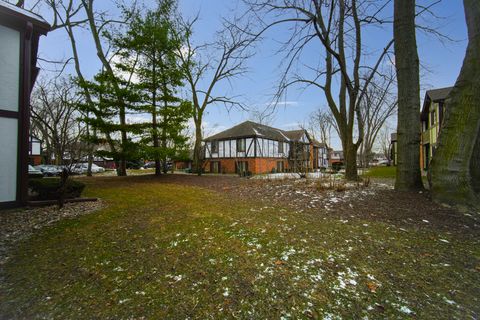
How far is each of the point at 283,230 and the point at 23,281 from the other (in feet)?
10.6

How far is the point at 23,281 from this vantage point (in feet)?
8.18

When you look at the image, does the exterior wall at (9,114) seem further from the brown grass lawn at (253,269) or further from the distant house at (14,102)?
the brown grass lawn at (253,269)

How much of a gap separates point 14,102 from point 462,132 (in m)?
9.83

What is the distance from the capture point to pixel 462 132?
173 inches

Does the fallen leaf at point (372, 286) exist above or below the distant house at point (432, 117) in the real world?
below

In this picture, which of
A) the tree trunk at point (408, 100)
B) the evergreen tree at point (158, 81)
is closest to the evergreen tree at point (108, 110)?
the evergreen tree at point (158, 81)

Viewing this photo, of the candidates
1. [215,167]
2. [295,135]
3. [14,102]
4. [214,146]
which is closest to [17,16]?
[14,102]

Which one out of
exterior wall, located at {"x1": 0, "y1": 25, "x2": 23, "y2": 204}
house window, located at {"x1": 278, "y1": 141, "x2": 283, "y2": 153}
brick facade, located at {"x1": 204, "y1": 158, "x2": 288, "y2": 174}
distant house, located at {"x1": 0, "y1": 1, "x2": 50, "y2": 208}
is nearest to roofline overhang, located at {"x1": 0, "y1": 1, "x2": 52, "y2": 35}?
distant house, located at {"x1": 0, "y1": 1, "x2": 50, "y2": 208}

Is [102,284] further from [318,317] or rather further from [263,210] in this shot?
[263,210]

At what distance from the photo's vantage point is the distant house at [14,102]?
5.34m

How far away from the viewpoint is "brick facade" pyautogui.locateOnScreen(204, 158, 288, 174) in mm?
25281

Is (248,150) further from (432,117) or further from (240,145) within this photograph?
(432,117)

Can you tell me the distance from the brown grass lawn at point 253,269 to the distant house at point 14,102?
2.39 meters

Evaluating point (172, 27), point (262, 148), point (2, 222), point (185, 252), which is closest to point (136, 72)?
point (172, 27)
